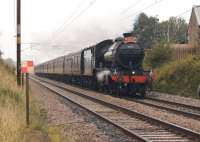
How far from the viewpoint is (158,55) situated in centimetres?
3897

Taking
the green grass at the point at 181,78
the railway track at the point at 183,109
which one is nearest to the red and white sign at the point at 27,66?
the railway track at the point at 183,109

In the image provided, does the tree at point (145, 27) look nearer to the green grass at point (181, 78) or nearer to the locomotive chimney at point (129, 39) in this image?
the green grass at point (181, 78)

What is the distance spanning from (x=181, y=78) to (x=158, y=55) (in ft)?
23.8

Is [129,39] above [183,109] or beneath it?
above

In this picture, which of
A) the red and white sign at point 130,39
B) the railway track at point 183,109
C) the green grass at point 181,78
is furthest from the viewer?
the green grass at point 181,78

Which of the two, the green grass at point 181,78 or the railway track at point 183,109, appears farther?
the green grass at point 181,78

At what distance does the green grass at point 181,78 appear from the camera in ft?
97.3

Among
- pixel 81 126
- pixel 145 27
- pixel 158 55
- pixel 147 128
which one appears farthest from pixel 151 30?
pixel 147 128

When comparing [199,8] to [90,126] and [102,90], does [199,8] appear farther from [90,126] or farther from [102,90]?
[90,126]

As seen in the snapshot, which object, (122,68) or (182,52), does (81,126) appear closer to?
(122,68)

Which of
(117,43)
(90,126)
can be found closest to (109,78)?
(117,43)

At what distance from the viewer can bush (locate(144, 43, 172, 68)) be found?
3841cm

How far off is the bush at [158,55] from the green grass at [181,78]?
8.65 feet

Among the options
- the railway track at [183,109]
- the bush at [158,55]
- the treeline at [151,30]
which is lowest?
the railway track at [183,109]
